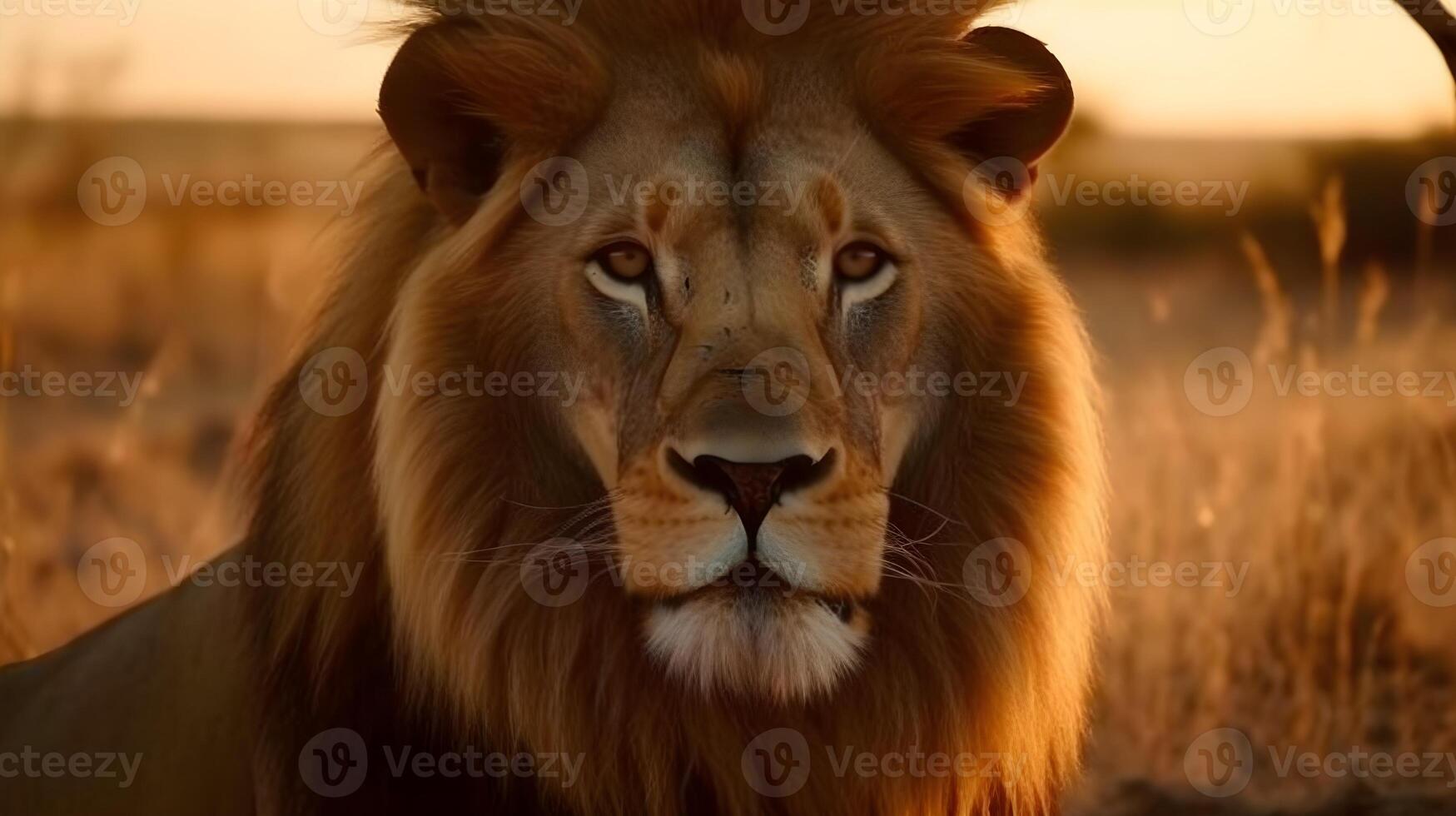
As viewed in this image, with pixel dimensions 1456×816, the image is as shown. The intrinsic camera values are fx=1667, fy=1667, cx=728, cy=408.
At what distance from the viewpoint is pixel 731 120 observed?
11.2ft

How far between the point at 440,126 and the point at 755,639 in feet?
4.17

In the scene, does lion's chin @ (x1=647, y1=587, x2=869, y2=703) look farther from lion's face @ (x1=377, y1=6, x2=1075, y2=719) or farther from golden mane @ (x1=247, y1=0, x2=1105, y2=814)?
golden mane @ (x1=247, y1=0, x2=1105, y2=814)

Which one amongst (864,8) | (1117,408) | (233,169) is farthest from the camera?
(233,169)

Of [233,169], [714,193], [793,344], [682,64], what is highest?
[233,169]

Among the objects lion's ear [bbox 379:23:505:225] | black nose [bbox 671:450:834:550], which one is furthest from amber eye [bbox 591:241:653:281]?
black nose [bbox 671:450:834:550]

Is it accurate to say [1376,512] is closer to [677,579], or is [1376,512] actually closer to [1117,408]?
[1117,408]

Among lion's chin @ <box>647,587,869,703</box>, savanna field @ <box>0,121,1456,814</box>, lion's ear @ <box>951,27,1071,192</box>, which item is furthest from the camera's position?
savanna field @ <box>0,121,1456,814</box>

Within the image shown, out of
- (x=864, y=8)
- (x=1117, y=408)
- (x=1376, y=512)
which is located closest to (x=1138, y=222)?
(x=1117, y=408)

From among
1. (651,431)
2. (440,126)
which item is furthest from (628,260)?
(440,126)

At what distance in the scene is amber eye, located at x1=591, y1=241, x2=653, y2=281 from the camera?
3.34 m

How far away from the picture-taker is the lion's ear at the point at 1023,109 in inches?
146

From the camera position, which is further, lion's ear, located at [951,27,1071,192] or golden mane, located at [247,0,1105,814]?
lion's ear, located at [951,27,1071,192]

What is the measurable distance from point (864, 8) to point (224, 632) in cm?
199

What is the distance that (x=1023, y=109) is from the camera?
3711 mm
